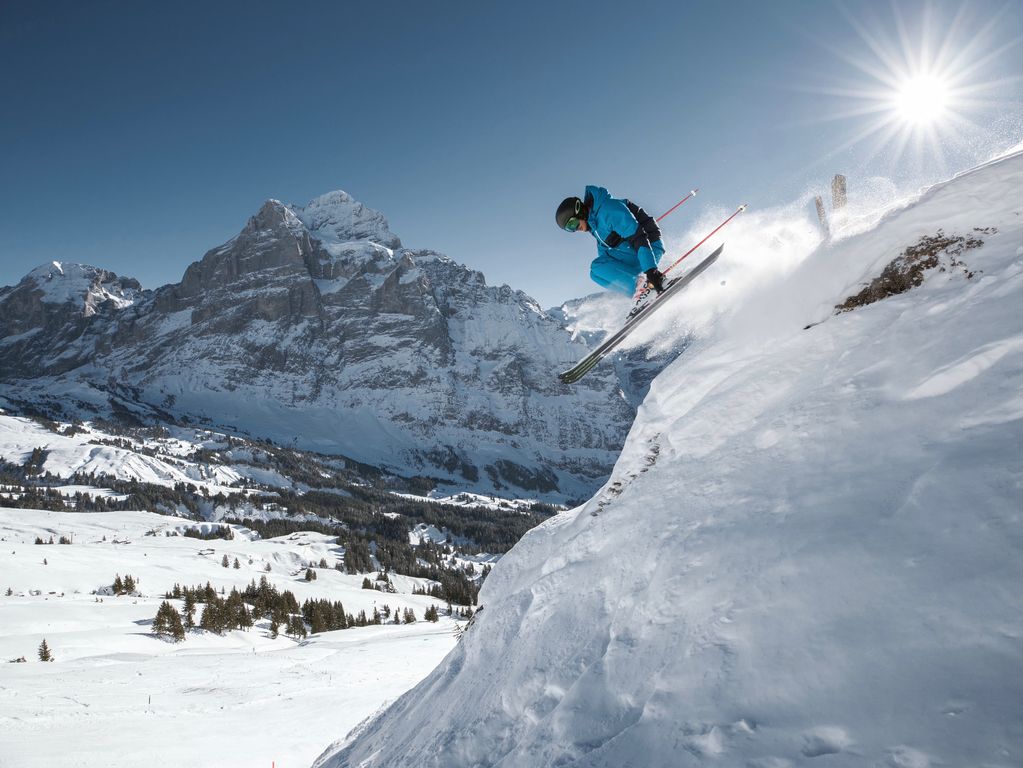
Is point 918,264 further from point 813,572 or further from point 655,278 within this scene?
point 813,572

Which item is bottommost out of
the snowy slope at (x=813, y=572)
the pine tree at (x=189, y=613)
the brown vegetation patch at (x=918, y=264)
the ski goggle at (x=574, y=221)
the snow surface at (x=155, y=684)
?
the pine tree at (x=189, y=613)

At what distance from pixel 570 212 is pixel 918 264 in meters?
5.28

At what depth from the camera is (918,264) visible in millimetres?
5680

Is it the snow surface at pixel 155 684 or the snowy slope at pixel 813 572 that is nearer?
the snowy slope at pixel 813 572

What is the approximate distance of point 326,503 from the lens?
600ft

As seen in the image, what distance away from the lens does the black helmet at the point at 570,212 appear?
934cm

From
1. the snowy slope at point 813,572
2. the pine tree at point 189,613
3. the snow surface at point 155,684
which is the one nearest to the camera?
the snowy slope at point 813,572

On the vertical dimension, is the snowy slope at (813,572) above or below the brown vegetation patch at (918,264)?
below

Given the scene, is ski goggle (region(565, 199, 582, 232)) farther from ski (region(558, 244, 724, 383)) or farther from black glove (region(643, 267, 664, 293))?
ski (region(558, 244, 724, 383))

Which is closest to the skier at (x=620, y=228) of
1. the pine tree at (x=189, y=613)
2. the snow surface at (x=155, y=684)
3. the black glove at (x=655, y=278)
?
the black glove at (x=655, y=278)

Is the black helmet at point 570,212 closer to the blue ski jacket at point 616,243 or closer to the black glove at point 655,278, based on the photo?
the blue ski jacket at point 616,243

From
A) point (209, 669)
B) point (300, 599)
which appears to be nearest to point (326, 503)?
point (300, 599)

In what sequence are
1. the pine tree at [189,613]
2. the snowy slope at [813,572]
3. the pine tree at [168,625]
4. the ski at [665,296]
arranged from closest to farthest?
the snowy slope at [813,572], the ski at [665,296], the pine tree at [168,625], the pine tree at [189,613]

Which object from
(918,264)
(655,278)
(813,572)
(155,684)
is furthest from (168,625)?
(918,264)
